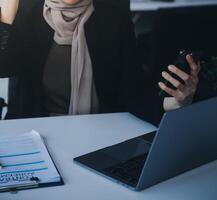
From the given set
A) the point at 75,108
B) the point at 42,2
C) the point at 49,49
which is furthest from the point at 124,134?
the point at 42,2

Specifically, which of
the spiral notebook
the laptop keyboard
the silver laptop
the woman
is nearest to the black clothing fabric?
the woman

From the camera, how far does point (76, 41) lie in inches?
61.1

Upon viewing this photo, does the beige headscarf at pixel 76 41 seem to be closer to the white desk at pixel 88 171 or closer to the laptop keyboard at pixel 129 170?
the white desk at pixel 88 171

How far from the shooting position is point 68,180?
1.02 metres

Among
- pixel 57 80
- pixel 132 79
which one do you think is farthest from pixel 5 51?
pixel 132 79

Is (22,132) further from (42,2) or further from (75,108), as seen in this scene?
(42,2)

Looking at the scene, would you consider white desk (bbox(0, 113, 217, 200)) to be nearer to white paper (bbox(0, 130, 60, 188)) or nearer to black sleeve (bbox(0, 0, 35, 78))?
white paper (bbox(0, 130, 60, 188))

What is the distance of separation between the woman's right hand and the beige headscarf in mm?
106

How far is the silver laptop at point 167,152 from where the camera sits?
34.6 inches

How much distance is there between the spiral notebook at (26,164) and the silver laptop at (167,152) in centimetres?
10

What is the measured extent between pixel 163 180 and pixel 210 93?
0.69 metres

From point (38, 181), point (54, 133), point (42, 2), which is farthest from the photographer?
point (42, 2)

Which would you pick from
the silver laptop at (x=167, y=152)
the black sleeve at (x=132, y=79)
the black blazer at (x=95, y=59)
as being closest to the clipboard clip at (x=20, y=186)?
the silver laptop at (x=167, y=152)

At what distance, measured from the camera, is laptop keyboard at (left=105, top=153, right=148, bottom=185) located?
102 centimetres
